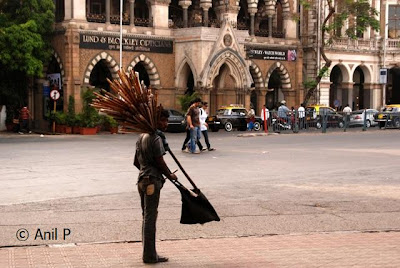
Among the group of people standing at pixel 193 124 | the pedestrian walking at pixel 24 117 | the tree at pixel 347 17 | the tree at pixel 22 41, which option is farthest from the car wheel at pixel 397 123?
the group of people standing at pixel 193 124

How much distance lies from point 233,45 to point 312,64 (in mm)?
10558

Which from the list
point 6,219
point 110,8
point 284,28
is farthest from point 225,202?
point 284,28

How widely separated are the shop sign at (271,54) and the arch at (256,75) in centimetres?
58

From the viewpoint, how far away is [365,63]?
53.2 m

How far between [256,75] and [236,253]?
37315 mm

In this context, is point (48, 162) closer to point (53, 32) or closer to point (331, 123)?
point (53, 32)

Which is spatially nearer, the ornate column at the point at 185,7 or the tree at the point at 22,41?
the tree at the point at 22,41

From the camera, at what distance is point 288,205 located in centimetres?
1158

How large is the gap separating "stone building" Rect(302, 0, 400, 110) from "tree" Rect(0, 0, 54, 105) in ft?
70.0

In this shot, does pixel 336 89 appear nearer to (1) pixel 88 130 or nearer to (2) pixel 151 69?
(2) pixel 151 69

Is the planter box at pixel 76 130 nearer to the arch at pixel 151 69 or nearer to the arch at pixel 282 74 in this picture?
the arch at pixel 151 69

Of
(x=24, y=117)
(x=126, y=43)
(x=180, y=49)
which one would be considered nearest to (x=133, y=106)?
(x=24, y=117)

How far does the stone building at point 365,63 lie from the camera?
168 ft

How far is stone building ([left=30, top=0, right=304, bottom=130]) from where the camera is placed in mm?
36719
